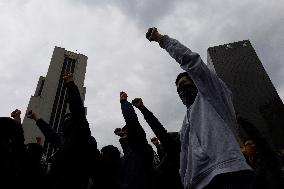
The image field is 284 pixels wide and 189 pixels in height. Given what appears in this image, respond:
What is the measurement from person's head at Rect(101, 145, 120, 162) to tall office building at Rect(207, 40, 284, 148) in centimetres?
954

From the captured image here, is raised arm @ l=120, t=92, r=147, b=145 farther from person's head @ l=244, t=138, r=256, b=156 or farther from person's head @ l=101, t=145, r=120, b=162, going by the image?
person's head @ l=244, t=138, r=256, b=156

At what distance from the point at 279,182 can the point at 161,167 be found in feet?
4.65

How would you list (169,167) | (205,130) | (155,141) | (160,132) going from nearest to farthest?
(205,130), (169,167), (160,132), (155,141)

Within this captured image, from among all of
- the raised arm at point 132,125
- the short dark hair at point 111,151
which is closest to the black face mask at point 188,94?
the raised arm at point 132,125

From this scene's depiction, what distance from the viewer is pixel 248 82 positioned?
15312mm

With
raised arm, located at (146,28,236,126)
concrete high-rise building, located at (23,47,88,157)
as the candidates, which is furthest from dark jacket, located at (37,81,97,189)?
concrete high-rise building, located at (23,47,88,157)

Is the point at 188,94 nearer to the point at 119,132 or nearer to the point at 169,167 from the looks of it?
the point at 169,167

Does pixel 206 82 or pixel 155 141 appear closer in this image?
pixel 206 82

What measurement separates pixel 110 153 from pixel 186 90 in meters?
2.03

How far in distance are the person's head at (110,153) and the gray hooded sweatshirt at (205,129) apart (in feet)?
6.36

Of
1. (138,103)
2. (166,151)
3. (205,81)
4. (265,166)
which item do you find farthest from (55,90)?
(205,81)

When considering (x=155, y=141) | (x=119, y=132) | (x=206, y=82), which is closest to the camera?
(x=206, y=82)

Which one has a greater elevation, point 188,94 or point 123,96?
point 123,96

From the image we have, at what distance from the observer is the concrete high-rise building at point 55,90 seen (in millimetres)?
36469
